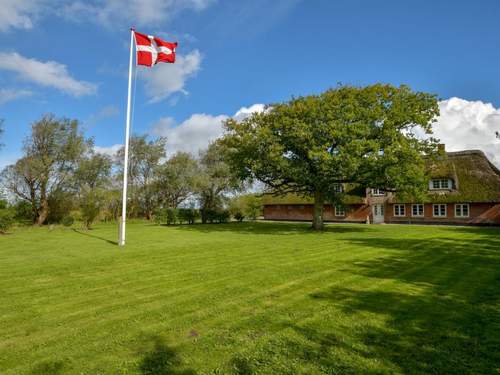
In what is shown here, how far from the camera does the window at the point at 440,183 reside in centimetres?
3589

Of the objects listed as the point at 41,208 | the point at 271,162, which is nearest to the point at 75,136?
the point at 41,208

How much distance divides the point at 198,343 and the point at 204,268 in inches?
207

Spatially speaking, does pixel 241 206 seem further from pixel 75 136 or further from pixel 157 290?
pixel 157 290

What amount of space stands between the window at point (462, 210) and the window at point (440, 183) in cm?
229

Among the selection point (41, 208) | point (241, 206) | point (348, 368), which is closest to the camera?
point (348, 368)

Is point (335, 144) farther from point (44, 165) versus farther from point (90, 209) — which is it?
Result: point (44, 165)

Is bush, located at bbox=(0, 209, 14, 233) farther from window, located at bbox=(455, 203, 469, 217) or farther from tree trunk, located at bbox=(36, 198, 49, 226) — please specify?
window, located at bbox=(455, 203, 469, 217)

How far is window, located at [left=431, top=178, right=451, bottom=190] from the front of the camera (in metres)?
35.9

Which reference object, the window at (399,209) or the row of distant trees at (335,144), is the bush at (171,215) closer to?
the row of distant trees at (335,144)

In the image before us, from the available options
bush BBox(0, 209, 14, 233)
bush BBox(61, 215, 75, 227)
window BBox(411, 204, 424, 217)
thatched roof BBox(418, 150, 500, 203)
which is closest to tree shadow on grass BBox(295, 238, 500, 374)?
bush BBox(0, 209, 14, 233)

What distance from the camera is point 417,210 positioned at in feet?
122

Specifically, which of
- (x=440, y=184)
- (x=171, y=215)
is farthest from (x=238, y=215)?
(x=440, y=184)

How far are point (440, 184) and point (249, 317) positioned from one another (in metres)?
37.2

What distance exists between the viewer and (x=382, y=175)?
22766 millimetres
